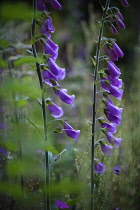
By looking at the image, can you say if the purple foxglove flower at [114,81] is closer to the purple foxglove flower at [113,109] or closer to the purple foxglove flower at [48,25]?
the purple foxglove flower at [113,109]

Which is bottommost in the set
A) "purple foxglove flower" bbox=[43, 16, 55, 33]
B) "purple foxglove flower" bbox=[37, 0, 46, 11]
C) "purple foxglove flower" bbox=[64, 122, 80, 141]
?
"purple foxglove flower" bbox=[64, 122, 80, 141]

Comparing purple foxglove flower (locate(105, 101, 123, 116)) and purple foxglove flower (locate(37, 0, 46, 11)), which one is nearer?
purple foxglove flower (locate(37, 0, 46, 11))

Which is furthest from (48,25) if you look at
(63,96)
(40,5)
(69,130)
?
(69,130)

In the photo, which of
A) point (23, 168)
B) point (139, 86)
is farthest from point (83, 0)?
point (23, 168)

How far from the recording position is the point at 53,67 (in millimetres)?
1074

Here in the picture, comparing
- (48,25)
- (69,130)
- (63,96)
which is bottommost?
(69,130)

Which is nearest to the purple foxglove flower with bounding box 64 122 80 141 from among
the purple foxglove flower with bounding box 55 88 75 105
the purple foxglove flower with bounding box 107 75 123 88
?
the purple foxglove flower with bounding box 55 88 75 105

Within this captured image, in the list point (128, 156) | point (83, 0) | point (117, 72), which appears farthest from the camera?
point (83, 0)

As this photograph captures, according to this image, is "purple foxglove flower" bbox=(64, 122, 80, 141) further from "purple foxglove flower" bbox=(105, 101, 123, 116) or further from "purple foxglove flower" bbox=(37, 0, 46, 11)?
"purple foxglove flower" bbox=(37, 0, 46, 11)

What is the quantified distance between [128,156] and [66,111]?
153 cm

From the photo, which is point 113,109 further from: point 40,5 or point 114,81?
point 40,5

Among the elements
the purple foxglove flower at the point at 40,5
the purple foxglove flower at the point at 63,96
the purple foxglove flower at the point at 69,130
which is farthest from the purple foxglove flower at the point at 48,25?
the purple foxglove flower at the point at 69,130

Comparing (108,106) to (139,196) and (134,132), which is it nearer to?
(134,132)

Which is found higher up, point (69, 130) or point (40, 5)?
point (40, 5)
